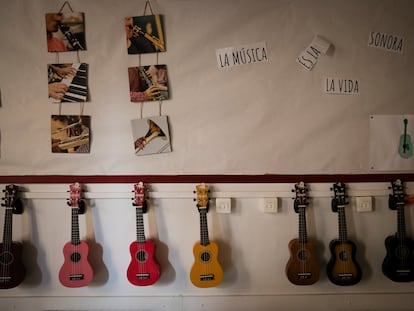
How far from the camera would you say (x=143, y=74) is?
1468 millimetres

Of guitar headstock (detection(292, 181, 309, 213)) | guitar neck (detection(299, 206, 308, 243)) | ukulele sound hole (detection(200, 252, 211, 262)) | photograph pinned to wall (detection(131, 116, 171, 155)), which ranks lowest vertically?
ukulele sound hole (detection(200, 252, 211, 262))

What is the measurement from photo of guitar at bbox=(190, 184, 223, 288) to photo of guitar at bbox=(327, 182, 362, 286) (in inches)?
26.9

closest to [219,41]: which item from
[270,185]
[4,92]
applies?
[270,185]

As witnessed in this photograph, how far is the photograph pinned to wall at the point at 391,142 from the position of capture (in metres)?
1.50

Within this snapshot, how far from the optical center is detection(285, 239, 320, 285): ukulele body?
4.78 feet

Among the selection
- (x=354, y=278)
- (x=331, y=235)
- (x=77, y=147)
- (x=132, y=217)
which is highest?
(x=77, y=147)

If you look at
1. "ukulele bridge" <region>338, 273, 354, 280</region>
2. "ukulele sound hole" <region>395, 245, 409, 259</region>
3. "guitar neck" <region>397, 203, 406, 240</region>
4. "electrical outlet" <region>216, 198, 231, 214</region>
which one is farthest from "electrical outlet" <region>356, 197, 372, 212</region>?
"electrical outlet" <region>216, 198, 231, 214</region>

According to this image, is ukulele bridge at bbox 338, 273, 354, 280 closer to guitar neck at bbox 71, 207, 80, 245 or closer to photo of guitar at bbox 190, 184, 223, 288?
photo of guitar at bbox 190, 184, 223, 288

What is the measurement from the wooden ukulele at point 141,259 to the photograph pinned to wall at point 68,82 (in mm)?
686

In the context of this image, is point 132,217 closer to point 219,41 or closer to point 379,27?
point 219,41

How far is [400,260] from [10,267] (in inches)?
90.4

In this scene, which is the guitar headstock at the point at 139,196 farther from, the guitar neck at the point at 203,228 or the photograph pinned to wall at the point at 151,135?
the guitar neck at the point at 203,228

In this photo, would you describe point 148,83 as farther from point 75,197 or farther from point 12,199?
point 12,199

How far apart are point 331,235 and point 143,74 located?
1513 mm
